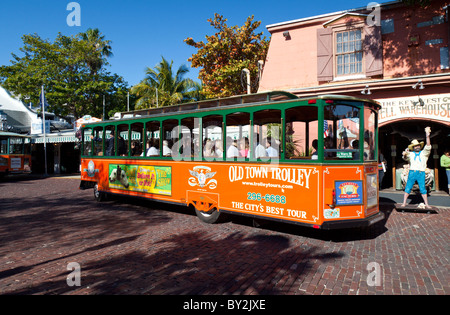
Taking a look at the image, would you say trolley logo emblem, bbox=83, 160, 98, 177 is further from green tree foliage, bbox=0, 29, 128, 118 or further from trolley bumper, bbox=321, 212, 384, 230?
green tree foliage, bbox=0, 29, 128, 118

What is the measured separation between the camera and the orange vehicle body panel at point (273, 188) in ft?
18.4

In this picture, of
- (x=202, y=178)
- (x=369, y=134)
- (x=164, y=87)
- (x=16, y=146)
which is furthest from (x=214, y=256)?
(x=164, y=87)

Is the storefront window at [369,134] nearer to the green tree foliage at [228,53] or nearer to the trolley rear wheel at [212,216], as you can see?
the trolley rear wheel at [212,216]

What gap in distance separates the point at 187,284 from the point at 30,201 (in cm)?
933

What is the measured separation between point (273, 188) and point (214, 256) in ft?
5.95

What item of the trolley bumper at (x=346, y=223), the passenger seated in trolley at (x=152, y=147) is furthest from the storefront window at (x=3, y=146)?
the trolley bumper at (x=346, y=223)

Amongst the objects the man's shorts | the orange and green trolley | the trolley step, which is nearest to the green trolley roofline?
the orange and green trolley

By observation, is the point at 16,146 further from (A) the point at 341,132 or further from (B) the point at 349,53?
(A) the point at 341,132

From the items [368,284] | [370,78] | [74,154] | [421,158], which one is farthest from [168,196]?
[74,154]

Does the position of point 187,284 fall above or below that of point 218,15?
below

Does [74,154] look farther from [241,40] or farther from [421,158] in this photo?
[421,158]

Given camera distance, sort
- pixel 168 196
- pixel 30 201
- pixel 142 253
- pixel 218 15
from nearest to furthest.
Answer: pixel 142 253, pixel 168 196, pixel 30 201, pixel 218 15

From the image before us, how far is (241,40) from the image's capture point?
1978cm

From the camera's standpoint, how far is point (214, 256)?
518 centimetres
